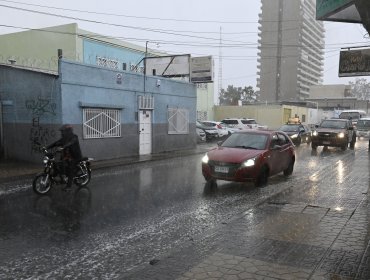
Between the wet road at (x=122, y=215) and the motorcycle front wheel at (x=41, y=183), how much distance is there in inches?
9.0

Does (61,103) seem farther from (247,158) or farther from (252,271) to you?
(252,271)

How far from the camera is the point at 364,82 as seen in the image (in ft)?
407

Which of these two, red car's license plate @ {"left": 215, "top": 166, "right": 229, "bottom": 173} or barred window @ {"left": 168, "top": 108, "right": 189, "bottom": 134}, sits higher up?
barred window @ {"left": 168, "top": 108, "right": 189, "bottom": 134}

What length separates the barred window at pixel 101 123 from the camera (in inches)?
651

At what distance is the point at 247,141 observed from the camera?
1202 cm

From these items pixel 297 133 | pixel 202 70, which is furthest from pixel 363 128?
pixel 202 70

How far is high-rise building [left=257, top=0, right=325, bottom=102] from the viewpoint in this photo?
340 feet

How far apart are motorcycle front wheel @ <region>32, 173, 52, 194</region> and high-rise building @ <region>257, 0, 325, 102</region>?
270 ft

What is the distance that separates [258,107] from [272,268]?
4622 centimetres

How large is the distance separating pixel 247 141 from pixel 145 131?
8.85 meters

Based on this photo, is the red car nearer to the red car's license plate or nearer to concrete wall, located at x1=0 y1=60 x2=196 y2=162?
the red car's license plate

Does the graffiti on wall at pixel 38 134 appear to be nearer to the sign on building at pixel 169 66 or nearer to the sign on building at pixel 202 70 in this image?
the sign on building at pixel 169 66

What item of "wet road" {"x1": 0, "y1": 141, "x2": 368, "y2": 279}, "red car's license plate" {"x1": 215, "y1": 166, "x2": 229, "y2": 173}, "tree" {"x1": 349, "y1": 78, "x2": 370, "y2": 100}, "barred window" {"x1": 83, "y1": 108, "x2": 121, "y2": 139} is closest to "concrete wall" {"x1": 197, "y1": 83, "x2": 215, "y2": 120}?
"barred window" {"x1": 83, "y1": 108, "x2": 121, "y2": 139}

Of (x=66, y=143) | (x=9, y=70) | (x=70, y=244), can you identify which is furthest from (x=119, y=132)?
(x=70, y=244)
